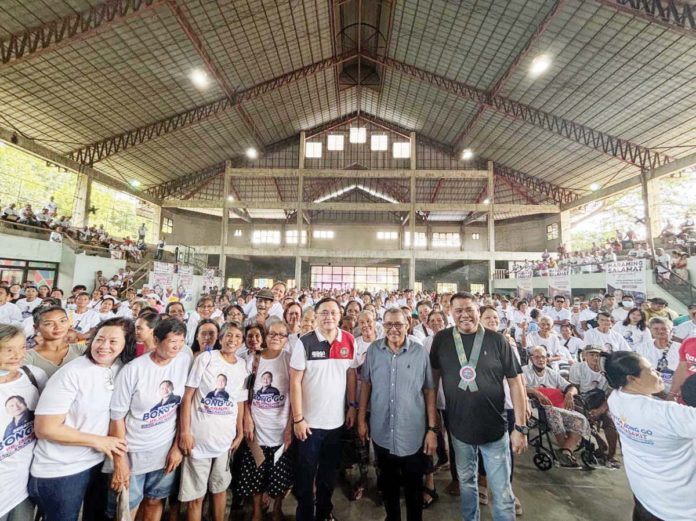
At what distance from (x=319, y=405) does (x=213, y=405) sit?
2.38ft

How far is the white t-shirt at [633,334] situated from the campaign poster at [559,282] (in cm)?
730

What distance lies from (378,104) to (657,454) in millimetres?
17844

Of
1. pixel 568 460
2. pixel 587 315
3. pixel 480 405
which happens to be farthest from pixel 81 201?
pixel 587 315

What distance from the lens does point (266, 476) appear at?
229 centimetres

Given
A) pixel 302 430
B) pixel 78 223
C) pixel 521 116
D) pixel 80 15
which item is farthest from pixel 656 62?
pixel 78 223

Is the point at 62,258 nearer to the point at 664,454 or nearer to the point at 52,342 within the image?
the point at 52,342

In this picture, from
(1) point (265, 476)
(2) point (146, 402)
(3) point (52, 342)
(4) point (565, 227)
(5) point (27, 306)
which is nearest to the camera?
(2) point (146, 402)

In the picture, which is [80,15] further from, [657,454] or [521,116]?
[521,116]

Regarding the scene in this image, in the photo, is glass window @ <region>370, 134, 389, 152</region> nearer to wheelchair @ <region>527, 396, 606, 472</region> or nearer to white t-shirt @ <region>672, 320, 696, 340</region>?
white t-shirt @ <region>672, 320, 696, 340</region>

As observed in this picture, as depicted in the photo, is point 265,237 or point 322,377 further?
point 265,237

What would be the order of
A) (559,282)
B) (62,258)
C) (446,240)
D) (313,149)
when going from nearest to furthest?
(62,258), (559,282), (313,149), (446,240)

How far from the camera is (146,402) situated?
181cm

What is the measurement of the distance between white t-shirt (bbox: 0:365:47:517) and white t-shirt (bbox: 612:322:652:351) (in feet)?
19.8

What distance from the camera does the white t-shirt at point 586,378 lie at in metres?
3.60
